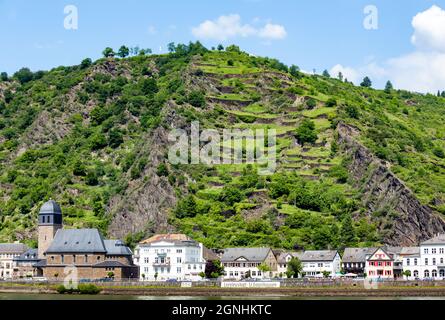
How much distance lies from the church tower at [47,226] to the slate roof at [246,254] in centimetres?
2314

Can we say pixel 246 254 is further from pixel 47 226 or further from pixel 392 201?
pixel 47 226

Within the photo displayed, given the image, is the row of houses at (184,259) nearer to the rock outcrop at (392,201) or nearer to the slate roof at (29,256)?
the slate roof at (29,256)

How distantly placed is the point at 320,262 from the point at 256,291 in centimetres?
2515

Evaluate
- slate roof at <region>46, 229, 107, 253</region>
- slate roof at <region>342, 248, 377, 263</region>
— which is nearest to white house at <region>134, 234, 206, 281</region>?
slate roof at <region>46, 229, 107, 253</region>

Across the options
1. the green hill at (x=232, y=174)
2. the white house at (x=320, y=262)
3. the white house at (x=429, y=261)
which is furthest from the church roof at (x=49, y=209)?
the white house at (x=429, y=261)

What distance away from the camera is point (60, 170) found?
579ft

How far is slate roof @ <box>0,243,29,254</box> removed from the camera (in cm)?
14412

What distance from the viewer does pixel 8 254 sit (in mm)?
144250

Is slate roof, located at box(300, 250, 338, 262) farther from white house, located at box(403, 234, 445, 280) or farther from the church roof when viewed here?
the church roof

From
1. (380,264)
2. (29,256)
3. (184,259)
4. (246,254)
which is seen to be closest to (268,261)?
(246,254)

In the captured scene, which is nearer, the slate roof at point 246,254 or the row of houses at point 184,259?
the row of houses at point 184,259

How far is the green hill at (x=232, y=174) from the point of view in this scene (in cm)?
14425
